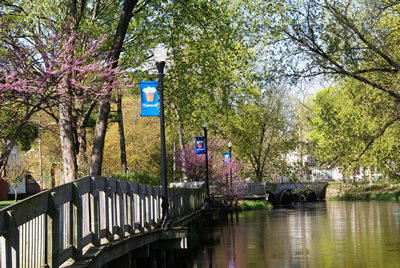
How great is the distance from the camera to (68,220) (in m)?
8.62

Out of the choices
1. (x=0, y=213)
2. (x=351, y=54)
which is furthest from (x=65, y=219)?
(x=351, y=54)

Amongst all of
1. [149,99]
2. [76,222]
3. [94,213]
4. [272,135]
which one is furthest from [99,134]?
[272,135]

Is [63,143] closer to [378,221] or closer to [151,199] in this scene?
[151,199]

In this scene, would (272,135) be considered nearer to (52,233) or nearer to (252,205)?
(252,205)

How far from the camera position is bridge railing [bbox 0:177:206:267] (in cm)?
613

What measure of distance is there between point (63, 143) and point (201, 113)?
540 centimetres

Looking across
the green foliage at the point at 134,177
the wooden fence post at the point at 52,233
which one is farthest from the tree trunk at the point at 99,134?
the wooden fence post at the point at 52,233

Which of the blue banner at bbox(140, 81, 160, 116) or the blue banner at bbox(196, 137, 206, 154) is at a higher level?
the blue banner at bbox(140, 81, 160, 116)

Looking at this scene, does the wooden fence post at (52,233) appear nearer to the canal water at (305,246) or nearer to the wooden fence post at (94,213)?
the wooden fence post at (94,213)

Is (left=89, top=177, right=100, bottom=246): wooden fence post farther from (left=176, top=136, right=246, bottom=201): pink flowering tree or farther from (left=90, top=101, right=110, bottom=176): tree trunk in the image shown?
(left=176, top=136, right=246, bottom=201): pink flowering tree

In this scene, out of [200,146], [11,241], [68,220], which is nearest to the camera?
[11,241]

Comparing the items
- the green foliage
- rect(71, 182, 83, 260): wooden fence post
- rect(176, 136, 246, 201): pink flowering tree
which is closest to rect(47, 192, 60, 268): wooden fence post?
rect(71, 182, 83, 260): wooden fence post

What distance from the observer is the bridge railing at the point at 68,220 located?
20.1 ft

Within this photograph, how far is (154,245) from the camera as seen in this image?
16047 mm
